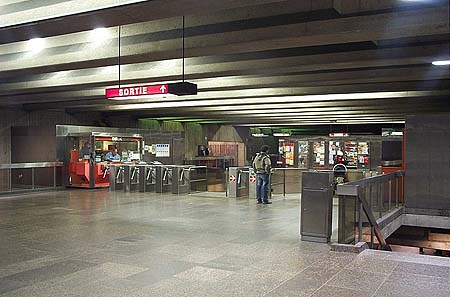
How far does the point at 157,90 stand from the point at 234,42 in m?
1.91

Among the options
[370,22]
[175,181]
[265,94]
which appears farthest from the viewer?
[175,181]

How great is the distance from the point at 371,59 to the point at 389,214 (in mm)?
3777

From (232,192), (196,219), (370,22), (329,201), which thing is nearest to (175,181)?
(232,192)

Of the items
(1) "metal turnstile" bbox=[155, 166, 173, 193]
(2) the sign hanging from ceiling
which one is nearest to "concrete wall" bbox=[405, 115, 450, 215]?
(2) the sign hanging from ceiling

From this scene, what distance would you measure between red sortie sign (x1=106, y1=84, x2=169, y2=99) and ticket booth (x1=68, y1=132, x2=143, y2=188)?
28.3 ft

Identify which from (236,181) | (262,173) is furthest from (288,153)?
(262,173)

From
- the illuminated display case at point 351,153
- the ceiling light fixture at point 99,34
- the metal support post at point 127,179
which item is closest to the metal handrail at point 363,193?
the ceiling light fixture at point 99,34

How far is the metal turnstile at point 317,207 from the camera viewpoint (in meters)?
7.80

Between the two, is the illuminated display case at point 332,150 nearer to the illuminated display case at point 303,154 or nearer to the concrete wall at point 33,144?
the illuminated display case at point 303,154

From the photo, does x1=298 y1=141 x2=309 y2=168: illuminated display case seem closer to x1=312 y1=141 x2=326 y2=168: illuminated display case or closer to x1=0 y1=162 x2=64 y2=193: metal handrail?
x1=312 y1=141 x2=326 y2=168: illuminated display case

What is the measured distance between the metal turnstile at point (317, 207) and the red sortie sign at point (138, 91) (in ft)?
9.76

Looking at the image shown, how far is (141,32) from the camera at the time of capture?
761 centimetres

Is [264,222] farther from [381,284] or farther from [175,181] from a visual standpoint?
[175,181]

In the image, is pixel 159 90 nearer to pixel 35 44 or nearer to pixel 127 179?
pixel 35 44
